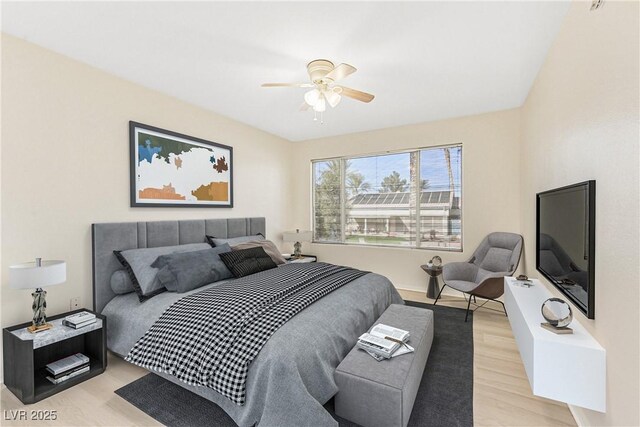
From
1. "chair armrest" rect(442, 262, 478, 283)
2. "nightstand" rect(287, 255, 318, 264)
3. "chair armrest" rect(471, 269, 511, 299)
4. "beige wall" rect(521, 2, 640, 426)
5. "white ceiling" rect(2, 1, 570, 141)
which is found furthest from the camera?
"nightstand" rect(287, 255, 318, 264)

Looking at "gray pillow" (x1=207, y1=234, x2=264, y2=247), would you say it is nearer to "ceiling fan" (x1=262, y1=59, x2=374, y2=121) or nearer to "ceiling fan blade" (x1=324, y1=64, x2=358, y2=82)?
"ceiling fan" (x1=262, y1=59, x2=374, y2=121)

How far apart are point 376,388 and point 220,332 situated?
0.97m

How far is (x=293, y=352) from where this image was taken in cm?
164

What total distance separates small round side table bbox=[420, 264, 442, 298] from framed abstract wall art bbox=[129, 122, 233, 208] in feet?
9.43

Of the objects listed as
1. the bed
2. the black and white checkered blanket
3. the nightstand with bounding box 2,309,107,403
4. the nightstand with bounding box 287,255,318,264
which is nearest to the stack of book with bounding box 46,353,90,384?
the nightstand with bounding box 2,309,107,403

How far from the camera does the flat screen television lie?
5.11 ft

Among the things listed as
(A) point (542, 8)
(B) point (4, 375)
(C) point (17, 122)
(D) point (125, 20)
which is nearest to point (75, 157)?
(C) point (17, 122)

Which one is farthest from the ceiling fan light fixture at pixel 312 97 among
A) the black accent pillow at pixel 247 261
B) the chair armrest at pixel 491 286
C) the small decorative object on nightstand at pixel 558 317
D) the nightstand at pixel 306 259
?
the nightstand at pixel 306 259

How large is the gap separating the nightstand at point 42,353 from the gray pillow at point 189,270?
21.4 inches

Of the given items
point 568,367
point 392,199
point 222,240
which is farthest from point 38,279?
point 392,199

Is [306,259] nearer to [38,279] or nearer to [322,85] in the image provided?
[322,85]

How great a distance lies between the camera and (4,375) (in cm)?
210

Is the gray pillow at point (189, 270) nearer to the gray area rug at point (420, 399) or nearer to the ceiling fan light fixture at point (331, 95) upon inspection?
the gray area rug at point (420, 399)

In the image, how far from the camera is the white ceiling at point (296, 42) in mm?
1923
